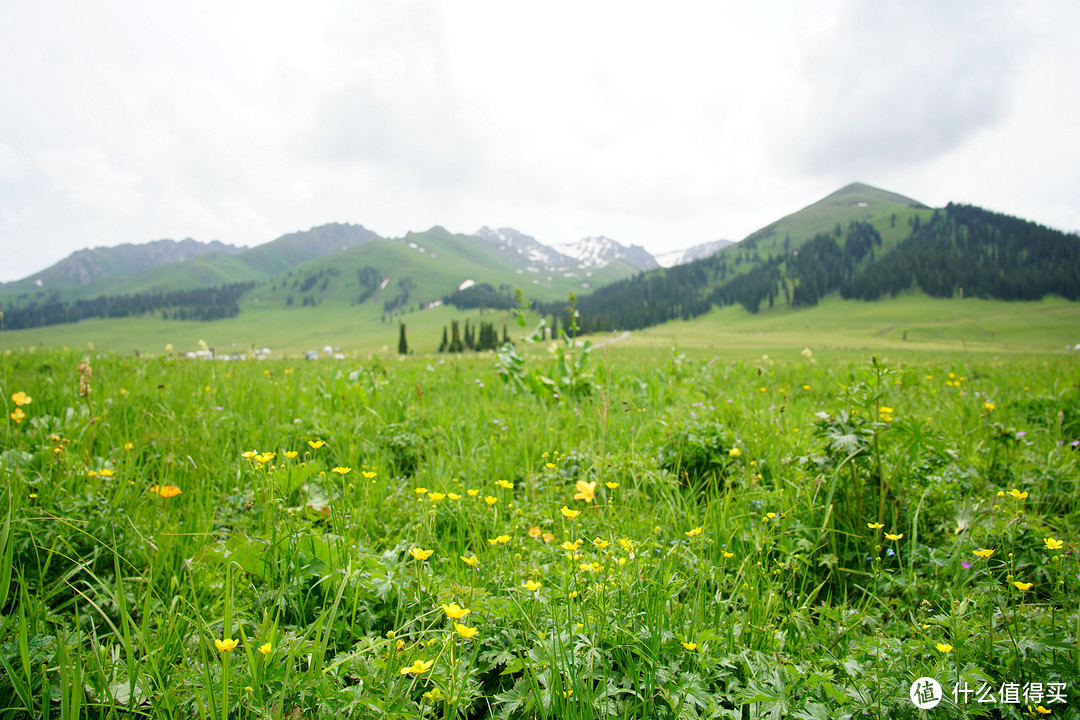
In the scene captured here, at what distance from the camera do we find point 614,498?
3.17 meters

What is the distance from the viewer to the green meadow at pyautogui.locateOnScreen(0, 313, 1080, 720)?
5.08 feet

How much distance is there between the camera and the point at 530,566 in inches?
89.3

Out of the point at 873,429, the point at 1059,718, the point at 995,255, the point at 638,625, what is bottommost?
the point at 1059,718

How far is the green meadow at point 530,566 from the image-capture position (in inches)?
60.9

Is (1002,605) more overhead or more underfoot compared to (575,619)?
more underfoot

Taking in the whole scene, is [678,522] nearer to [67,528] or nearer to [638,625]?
[638,625]

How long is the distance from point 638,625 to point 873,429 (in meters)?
2.16

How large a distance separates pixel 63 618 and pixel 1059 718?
3725 millimetres

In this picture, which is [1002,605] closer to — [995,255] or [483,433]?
[483,433]

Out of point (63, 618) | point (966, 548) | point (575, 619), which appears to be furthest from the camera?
point (966, 548)

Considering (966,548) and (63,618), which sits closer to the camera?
(63,618)

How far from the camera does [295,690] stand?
4.76 feet

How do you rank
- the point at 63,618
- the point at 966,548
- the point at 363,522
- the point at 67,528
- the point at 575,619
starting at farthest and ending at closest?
the point at 363,522 → the point at 966,548 → the point at 67,528 → the point at 63,618 → the point at 575,619

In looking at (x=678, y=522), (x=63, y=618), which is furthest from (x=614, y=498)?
(x=63, y=618)
